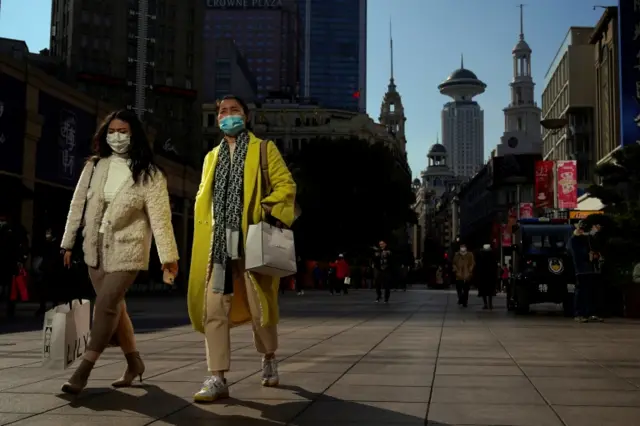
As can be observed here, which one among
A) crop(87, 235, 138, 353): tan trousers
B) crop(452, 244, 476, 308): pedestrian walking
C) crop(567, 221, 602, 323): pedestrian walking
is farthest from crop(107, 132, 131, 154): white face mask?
crop(452, 244, 476, 308): pedestrian walking

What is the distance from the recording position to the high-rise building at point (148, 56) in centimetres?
7506

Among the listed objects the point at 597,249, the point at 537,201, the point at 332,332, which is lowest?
the point at 332,332

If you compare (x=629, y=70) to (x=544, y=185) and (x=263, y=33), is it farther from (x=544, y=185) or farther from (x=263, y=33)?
(x=263, y=33)

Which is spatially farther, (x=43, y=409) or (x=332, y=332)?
(x=332, y=332)

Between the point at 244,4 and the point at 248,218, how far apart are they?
16201 centimetres

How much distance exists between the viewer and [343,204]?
61.5 m

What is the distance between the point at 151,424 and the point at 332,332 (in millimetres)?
7767

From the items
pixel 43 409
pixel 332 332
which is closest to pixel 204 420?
pixel 43 409

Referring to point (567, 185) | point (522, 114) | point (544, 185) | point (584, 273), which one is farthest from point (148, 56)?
point (522, 114)

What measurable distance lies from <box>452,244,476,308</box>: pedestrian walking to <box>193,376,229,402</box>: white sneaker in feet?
56.4

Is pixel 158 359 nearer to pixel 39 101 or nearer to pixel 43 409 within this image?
pixel 43 409

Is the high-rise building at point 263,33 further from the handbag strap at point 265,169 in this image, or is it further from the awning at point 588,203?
the handbag strap at point 265,169

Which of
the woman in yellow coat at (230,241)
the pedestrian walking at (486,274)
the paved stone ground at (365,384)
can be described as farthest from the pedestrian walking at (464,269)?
the woman in yellow coat at (230,241)

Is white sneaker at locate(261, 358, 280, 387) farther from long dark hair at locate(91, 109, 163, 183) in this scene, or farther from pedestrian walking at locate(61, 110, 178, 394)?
long dark hair at locate(91, 109, 163, 183)
